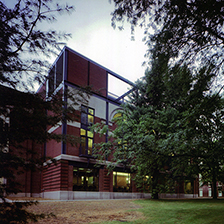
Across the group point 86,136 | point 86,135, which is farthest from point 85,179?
point 86,135

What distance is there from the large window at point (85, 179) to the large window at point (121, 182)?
11.0 feet

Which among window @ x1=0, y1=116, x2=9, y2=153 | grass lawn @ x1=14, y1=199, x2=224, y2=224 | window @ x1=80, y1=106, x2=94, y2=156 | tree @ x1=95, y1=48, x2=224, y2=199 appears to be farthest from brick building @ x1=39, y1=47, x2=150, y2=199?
window @ x1=0, y1=116, x2=9, y2=153

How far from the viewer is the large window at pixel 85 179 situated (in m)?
23.1

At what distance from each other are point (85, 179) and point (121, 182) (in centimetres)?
660

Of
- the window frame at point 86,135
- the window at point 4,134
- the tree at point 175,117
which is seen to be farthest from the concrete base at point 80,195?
the window at point 4,134

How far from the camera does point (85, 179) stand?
78.5 feet

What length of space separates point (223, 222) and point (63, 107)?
6835mm

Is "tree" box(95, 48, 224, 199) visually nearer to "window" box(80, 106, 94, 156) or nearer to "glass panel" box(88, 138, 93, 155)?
"window" box(80, 106, 94, 156)

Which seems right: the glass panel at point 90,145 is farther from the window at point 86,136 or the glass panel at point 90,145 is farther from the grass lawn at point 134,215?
the grass lawn at point 134,215

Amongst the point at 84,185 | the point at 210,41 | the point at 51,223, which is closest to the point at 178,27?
the point at 210,41

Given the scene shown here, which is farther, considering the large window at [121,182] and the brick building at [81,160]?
the large window at [121,182]

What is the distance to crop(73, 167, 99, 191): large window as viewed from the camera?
75.7 ft

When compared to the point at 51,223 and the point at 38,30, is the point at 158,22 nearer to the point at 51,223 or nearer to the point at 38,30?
the point at 38,30

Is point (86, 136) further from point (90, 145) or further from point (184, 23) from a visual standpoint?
point (184, 23)
